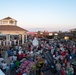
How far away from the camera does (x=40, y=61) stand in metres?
11.3

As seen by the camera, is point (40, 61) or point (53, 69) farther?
point (53, 69)

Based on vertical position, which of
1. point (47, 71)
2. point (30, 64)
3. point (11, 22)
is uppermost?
point (11, 22)

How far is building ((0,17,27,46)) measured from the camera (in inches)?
1049

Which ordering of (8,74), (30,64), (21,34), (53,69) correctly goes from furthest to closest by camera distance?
(21,34) < (53,69) < (8,74) < (30,64)

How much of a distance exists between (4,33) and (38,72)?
17.7m

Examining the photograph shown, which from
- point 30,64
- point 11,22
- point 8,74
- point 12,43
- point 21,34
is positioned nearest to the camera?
point 30,64

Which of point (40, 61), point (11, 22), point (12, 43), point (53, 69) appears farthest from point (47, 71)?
point (11, 22)

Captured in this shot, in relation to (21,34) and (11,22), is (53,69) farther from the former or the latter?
(11,22)

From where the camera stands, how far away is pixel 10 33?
27625 millimetres

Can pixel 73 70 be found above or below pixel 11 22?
below

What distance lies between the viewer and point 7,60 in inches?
446

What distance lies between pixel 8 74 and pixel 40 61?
214cm

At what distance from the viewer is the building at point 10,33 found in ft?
87.4

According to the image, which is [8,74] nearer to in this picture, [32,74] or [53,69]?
[32,74]
